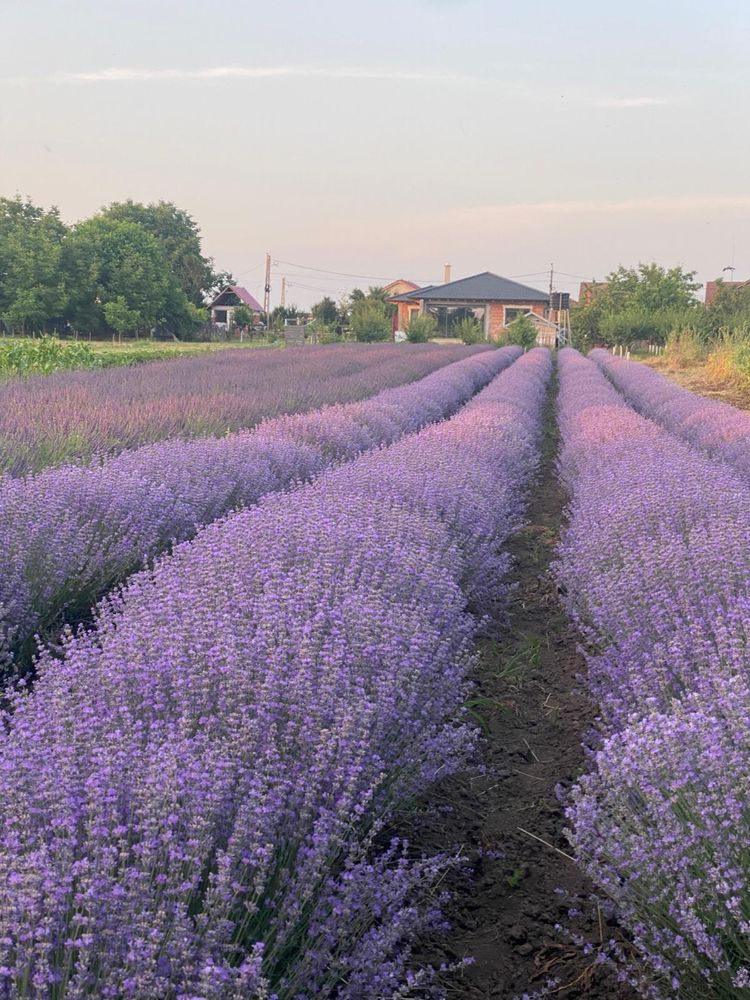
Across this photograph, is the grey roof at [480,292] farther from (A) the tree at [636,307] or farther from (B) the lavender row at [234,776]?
(B) the lavender row at [234,776]

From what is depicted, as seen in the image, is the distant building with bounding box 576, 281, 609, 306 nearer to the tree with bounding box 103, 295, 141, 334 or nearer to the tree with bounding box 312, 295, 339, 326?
the tree with bounding box 312, 295, 339, 326

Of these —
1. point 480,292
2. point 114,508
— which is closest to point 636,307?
point 480,292

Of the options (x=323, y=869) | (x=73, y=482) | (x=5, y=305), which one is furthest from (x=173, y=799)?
(x=5, y=305)

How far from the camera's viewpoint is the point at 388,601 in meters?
2.86

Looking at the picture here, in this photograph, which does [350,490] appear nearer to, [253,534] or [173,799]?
[253,534]

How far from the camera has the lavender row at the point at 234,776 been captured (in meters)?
1.36

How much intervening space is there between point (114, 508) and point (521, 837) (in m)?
2.16

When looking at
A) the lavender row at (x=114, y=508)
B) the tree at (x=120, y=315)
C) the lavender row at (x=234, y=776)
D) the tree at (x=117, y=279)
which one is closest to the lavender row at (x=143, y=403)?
the lavender row at (x=114, y=508)

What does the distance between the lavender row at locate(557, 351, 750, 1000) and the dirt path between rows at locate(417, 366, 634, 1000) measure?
0.19m

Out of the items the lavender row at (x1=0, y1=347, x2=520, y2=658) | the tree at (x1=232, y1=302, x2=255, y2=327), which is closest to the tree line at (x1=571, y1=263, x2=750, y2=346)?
the tree at (x1=232, y1=302, x2=255, y2=327)

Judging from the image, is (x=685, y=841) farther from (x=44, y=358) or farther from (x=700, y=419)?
(x=44, y=358)

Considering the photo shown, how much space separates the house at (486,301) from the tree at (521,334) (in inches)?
364

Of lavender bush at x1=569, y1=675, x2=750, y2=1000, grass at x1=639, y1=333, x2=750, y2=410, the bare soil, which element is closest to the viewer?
lavender bush at x1=569, y1=675, x2=750, y2=1000

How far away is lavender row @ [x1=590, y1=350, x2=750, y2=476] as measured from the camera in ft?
24.5
